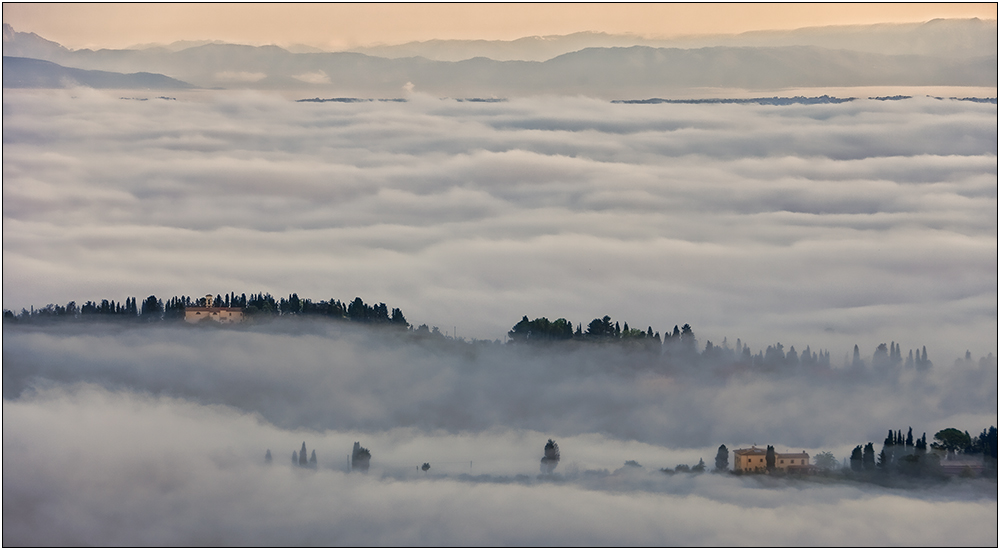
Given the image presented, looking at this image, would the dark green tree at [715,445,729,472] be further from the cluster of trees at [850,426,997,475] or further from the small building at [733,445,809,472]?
the cluster of trees at [850,426,997,475]

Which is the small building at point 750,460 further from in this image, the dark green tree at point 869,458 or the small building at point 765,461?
→ the dark green tree at point 869,458

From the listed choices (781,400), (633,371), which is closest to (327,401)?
(633,371)

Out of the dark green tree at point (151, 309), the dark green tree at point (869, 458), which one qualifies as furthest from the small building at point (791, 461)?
the dark green tree at point (151, 309)

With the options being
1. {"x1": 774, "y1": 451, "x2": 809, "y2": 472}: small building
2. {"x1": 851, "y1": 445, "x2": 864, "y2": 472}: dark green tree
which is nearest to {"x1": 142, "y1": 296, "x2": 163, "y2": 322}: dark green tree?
{"x1": 774, "y1": 451, "x2": 809, "y2": 472}: small building

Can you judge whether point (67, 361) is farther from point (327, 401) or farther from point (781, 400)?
point (781, 400)

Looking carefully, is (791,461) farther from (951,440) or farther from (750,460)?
(951,440)

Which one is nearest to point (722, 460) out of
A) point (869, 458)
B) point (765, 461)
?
point (765, 461)
